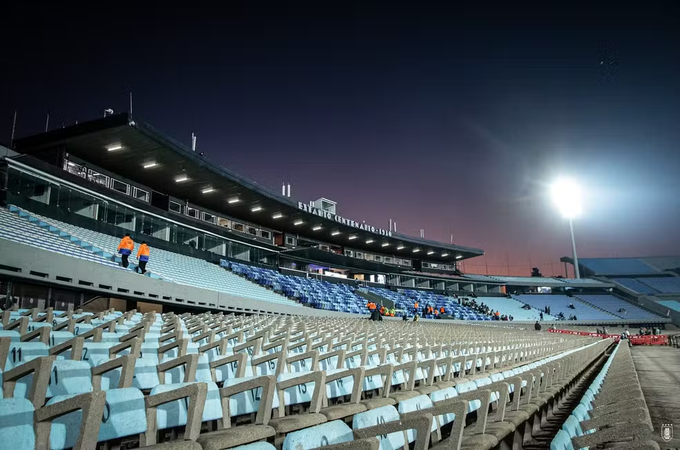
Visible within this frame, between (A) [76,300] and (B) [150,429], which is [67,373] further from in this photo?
(A) [76,300]

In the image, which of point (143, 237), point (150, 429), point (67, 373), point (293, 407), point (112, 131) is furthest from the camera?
point (143, 237)

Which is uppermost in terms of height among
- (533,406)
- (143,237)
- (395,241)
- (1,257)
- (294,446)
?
(395,241)

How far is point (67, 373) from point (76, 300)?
1273cm

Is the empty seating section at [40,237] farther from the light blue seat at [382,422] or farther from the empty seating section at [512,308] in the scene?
the empty seating section at [512,308]

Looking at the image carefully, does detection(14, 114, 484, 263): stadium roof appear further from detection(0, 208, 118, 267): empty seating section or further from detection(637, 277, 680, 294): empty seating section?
detection(637, 277, 680, 294): empty seating section

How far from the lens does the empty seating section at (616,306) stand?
44.4 metres

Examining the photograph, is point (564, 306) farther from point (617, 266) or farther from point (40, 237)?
point (40, 237)

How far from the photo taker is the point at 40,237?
1191 cm

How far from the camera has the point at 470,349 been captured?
749 centimetres

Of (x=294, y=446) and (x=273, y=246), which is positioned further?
(x=273, y=246)

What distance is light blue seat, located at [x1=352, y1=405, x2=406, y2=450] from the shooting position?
2.03 metres

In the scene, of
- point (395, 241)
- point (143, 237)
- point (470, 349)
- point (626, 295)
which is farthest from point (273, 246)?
point (626, 295)

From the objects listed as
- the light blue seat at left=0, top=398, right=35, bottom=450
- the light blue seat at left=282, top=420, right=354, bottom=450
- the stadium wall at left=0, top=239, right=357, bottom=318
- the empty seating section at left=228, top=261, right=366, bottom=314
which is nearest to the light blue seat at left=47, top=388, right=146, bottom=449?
the light blue seat at left=0, top=398, right=35, bottom=450

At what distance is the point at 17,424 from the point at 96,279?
11.5 meters
